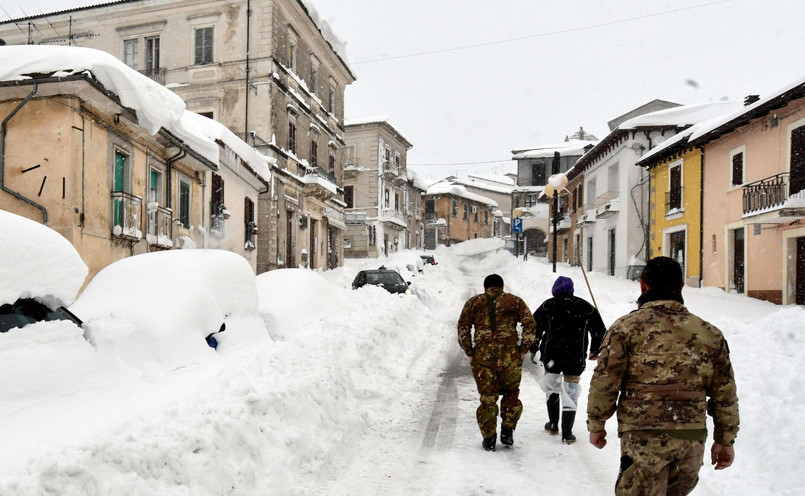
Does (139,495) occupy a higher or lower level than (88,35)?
lower

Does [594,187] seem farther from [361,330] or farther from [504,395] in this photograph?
[504,395]

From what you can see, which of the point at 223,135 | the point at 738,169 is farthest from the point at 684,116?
the point at 223,135

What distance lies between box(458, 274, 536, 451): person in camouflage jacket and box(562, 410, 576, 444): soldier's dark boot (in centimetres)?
48

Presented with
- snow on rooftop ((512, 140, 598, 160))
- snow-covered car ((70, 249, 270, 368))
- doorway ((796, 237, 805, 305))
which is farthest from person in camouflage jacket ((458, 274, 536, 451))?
snow on rooftop ((512, 140, 598, 160))

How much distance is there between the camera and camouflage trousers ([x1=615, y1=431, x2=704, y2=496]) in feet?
9.01

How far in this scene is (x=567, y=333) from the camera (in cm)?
575

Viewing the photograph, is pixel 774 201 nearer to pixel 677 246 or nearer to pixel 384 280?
pixel 677 246

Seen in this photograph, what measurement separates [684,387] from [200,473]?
3.00 metres

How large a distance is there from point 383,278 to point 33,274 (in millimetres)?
14026

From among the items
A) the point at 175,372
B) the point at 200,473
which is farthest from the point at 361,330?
the point at 200,473

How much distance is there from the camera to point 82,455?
2.96 meters

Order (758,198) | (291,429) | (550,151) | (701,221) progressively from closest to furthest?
(291,429), (758,198), (701,221), (550,151)

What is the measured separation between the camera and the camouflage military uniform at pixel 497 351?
17.4 feet

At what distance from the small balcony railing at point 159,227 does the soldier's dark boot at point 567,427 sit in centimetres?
1079
